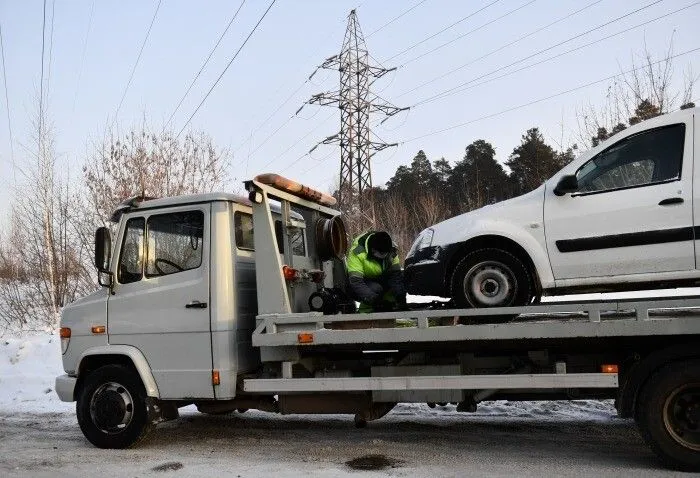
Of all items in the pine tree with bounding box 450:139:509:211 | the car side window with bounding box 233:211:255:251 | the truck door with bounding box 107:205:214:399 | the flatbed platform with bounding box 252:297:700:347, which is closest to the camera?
the flatbed platform with bounding box 252:297:700:347

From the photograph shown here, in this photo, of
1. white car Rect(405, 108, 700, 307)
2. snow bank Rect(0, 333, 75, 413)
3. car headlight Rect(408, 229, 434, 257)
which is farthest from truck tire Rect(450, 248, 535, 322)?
snow bank Rect(0, 333, 75, 413)

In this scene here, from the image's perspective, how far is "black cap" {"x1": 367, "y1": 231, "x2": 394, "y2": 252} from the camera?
6379 mm

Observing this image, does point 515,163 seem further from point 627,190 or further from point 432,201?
point 627,190

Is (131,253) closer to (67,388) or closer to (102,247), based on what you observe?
(102,247)

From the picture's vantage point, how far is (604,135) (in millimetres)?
14539

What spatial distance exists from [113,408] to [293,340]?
79.1 inches

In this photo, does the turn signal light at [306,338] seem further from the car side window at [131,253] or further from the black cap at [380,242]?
the car side window at [131,253]

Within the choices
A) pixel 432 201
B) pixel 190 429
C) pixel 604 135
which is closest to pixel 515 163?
pixel 432 201

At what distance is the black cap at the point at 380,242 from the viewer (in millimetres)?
6379

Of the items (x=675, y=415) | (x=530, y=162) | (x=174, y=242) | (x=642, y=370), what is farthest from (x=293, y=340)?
(x=530, y=162)

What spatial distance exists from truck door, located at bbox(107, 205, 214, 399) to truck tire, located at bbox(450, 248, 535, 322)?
2331 mm

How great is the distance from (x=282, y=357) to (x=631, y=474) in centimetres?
295

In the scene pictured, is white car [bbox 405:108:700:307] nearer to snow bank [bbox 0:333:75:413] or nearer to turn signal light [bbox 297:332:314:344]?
turn signal light [bbox 297:332:314:344]

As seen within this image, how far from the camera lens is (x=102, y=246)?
19.4 ft
